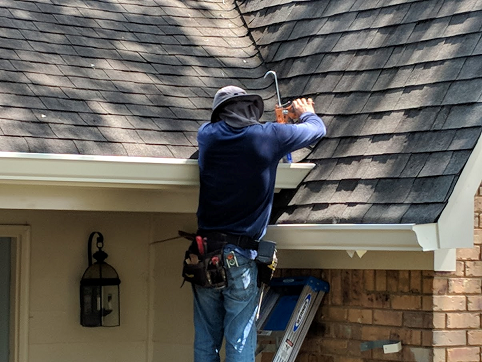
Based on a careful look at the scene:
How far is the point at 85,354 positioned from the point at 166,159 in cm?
241

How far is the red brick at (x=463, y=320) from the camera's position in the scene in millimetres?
5516

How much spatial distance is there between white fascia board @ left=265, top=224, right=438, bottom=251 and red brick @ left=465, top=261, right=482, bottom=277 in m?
0.64

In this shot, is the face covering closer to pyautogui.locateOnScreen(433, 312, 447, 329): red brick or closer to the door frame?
pyautogui.locateOnScreen(433, 312, 447, 329): red brick

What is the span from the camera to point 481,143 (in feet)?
17.2

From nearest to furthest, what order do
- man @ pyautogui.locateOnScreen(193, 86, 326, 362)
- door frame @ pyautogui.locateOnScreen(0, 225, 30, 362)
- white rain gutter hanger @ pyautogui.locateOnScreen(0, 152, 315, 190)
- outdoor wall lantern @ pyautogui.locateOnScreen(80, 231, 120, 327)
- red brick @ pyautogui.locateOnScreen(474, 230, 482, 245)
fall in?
1. white rain gutter hanger @ pyautogui.locateOnScreen(0, 152, 315, 190)
2. man @ pyautogui.locateOnScreen(193, 86, 326, 362)
3. red brick @ pyautogui.locateOnScreen(474, 230, 482, 245)
4. door frame @ pyautogui.locateOnScreen(0, 225, 30, 362)
5. outdoor wall lantern @ pyautogui.locateOnScreen(80, 231, 120, 327)

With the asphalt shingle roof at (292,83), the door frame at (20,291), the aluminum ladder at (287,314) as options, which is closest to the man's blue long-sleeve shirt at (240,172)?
the asphalt shingle roof at (292,83)

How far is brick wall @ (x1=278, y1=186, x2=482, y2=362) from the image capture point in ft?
18.0

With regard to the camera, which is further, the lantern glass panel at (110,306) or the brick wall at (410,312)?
the lantern glass panel at (110,306)

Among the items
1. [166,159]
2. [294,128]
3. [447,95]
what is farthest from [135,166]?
[447,95]

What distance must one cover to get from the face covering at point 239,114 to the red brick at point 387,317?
1360 mm

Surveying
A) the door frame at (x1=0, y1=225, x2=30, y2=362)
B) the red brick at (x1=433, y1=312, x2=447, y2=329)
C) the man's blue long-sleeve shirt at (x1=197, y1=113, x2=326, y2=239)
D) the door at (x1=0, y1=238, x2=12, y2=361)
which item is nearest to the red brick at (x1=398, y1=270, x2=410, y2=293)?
the red brick at (x1=433, y1=312, x2=447, y2=329)

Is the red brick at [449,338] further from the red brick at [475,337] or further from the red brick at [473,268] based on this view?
the red brick at [473,268]

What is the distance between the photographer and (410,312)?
5559 millimetres

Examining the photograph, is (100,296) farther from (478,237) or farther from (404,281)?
(478,237)
